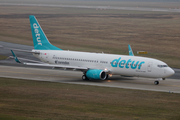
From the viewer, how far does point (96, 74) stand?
159ft

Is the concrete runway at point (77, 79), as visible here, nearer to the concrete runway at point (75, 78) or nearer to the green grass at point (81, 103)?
the concrete runway at point (75, 78)

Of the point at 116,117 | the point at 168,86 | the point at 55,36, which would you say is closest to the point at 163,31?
the point at 55,36

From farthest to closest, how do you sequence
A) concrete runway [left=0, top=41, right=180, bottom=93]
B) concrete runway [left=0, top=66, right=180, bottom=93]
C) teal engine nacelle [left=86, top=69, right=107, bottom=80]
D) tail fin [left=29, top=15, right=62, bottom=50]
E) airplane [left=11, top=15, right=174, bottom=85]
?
tail fin [left=29, top=15, right=62, bottom=50], teal engine nacelle [left=86, top=69, right=107, bottom=80], airplane [left=11, top=15, right=174, bottom=85], concrete runway [left=0, top=41, right=180, bottom=93], concrete runway [left=0, top=66, right=180, bottom=93]

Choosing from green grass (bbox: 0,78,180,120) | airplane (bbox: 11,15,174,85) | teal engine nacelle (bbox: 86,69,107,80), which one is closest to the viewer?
green grass (bbox: 0,78,180,120)

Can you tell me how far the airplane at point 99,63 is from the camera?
153ft

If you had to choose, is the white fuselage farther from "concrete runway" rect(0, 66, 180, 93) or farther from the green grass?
the green grass

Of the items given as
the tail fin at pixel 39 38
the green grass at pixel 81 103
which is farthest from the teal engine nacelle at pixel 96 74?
the tail fin at pixel 39 38

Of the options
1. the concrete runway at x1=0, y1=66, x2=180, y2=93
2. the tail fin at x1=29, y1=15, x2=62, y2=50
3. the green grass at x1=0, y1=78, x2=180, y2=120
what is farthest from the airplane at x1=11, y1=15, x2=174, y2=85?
the green grass at x1=0, y1=78, x2=180, y2=120

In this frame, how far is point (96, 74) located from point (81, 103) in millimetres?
13757

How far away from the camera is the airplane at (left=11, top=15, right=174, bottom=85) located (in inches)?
1834

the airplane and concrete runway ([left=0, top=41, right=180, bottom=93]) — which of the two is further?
the airplane

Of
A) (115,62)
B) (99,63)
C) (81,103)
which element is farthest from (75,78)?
(81,103)

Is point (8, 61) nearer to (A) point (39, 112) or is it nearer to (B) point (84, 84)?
(B) point (84, 84)

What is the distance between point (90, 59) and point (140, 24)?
280ft
